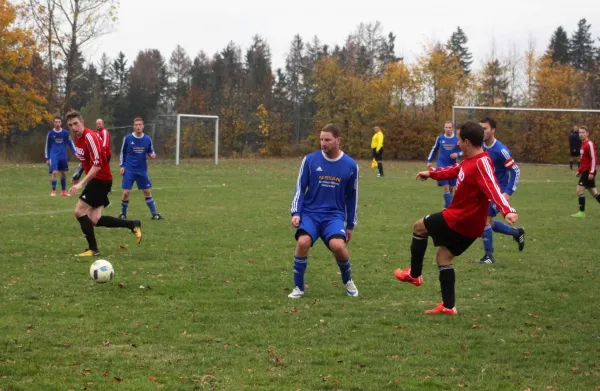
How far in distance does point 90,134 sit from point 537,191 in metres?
16.5

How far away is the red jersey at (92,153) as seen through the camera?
10508 mm

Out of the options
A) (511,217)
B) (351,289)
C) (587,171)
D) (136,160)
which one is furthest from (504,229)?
(136,160)

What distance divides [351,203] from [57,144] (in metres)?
14.9

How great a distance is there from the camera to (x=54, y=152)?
2080 cm

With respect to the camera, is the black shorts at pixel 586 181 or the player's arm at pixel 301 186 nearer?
the player's arm at pixel 301 186

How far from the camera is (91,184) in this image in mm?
10719

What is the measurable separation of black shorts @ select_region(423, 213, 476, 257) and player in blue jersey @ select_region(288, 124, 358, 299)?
1091 millimetres

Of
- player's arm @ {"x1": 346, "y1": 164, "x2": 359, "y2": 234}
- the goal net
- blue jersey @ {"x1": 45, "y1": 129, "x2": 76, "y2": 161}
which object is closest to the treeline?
the goal net

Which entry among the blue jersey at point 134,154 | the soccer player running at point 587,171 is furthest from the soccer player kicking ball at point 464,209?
the soccer player running at point 587,171

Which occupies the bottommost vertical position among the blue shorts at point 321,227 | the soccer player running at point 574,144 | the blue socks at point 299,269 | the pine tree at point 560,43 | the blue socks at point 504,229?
the blue socks at point 299,269

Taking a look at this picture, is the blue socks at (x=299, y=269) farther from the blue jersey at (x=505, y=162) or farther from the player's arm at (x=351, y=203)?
the blue jersey at (x=505, y=162)

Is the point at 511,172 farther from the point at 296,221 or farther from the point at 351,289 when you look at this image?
the point at 296,221

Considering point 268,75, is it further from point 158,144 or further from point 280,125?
A: point 158,144

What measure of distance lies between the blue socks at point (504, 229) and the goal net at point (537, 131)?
26.6 metres
